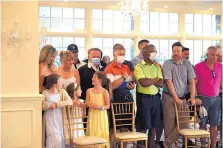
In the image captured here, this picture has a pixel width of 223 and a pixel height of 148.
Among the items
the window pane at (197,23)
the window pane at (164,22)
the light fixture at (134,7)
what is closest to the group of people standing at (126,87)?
the light fixture at (134,7)

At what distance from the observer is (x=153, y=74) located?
16.1 feet

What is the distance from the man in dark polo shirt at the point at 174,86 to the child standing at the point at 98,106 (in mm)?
945

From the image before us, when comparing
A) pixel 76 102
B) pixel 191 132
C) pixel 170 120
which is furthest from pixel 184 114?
pixel 76 102

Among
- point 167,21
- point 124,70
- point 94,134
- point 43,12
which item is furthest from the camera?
point 167,21

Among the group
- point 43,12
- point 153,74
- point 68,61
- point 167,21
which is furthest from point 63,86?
point 167,21

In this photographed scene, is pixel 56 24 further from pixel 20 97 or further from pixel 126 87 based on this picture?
pixel 20 97

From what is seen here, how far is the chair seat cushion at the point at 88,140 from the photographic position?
13.7 ft

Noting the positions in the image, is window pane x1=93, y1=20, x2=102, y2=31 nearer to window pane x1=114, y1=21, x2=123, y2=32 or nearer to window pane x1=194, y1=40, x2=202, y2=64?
window pane x1=114, y1=21, x2=123, y2=32

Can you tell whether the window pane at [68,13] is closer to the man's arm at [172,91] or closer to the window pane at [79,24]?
the window pane at [79,24]

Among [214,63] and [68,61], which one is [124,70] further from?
[214,63]

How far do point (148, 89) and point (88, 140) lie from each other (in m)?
1.16

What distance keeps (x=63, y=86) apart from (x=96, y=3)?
17.2 ft

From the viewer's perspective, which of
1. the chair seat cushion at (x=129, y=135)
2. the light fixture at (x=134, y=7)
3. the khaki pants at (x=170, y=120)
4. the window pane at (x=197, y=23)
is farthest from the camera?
the window pane at (x=197, y=23)

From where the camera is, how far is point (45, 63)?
4586 millimetres
